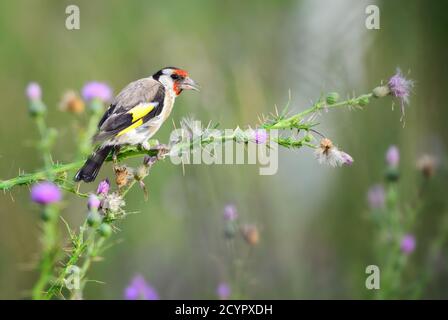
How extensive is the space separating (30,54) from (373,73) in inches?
106

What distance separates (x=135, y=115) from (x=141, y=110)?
8cm

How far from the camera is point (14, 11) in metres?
5.50

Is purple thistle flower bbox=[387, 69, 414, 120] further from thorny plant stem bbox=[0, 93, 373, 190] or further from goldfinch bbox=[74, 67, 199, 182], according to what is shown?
goldfinch bbox=[74, 67, 199, 182]

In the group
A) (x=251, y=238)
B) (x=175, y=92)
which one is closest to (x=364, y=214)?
(x=251, y=238)

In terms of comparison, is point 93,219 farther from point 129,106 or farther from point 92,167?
point 129,106

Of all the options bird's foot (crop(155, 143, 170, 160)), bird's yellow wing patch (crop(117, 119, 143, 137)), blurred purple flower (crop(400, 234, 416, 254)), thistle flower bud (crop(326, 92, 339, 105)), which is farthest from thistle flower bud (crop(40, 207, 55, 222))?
blurred purple flower (crop(400, 234, 416, 254))

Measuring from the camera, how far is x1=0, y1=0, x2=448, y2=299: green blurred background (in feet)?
16.5

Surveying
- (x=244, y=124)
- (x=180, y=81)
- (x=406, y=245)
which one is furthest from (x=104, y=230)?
(x=244, y=124)

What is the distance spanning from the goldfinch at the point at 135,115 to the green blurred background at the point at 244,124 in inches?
43.1

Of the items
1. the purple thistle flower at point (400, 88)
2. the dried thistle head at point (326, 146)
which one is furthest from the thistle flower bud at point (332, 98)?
the purple thistle flower at point (400, 88)

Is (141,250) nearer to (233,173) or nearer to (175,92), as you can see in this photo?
(233,173)

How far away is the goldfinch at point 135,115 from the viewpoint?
300 cm

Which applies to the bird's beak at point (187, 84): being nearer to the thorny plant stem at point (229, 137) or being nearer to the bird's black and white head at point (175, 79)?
the bird's black and white head at point (175, 79)
